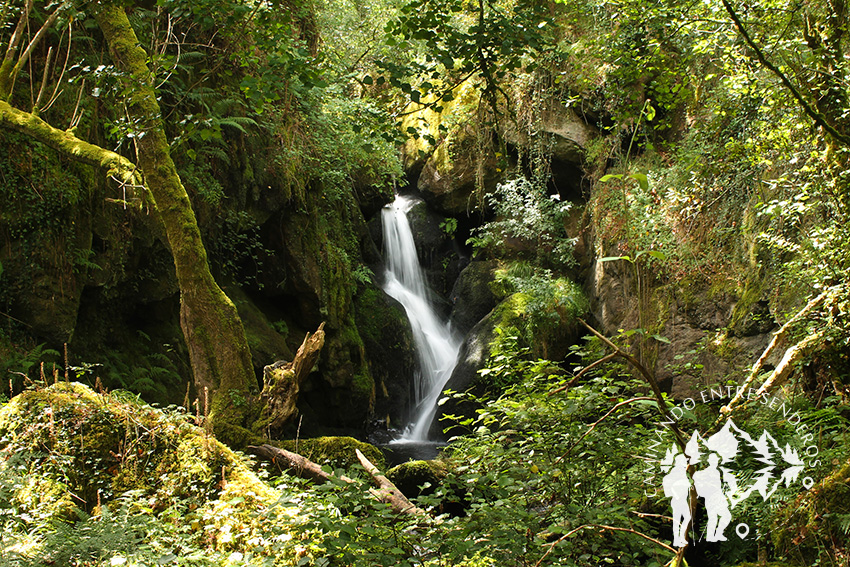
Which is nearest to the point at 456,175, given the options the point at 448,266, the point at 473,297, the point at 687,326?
the point at 448,266

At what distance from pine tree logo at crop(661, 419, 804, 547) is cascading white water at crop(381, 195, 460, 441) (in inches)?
314

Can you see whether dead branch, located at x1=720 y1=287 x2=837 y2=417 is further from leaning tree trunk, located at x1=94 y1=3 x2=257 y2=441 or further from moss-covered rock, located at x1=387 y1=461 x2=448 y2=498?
leaning tree trunk, located at x1=94 y1=3 x2=257 y2=441

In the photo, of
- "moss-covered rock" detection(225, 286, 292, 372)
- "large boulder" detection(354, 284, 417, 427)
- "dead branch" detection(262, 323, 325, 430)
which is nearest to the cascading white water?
"large boulder" detection(354, 284, 417, 427)

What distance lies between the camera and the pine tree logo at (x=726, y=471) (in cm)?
283

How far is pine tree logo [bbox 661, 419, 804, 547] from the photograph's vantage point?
2.83 m

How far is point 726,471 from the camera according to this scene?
3.18 m

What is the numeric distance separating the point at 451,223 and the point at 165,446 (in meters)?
11.7

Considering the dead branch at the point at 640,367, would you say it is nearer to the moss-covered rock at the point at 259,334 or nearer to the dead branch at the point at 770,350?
the dead branch at the point at 770,350

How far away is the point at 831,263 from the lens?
4.20 metres

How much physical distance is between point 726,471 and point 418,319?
1055 cm

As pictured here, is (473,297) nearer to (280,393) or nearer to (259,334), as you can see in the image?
(259,334)

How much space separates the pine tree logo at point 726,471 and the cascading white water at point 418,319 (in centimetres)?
798

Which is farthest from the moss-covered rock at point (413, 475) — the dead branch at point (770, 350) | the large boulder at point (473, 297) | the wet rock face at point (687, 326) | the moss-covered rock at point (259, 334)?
the large boulder at point (473, 297)

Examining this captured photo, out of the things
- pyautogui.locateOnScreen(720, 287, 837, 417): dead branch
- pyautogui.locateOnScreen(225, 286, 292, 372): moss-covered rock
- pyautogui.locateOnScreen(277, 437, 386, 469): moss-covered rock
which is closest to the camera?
pyautogui.locateOnScreen(720, 287, 837, 417): dead branch
